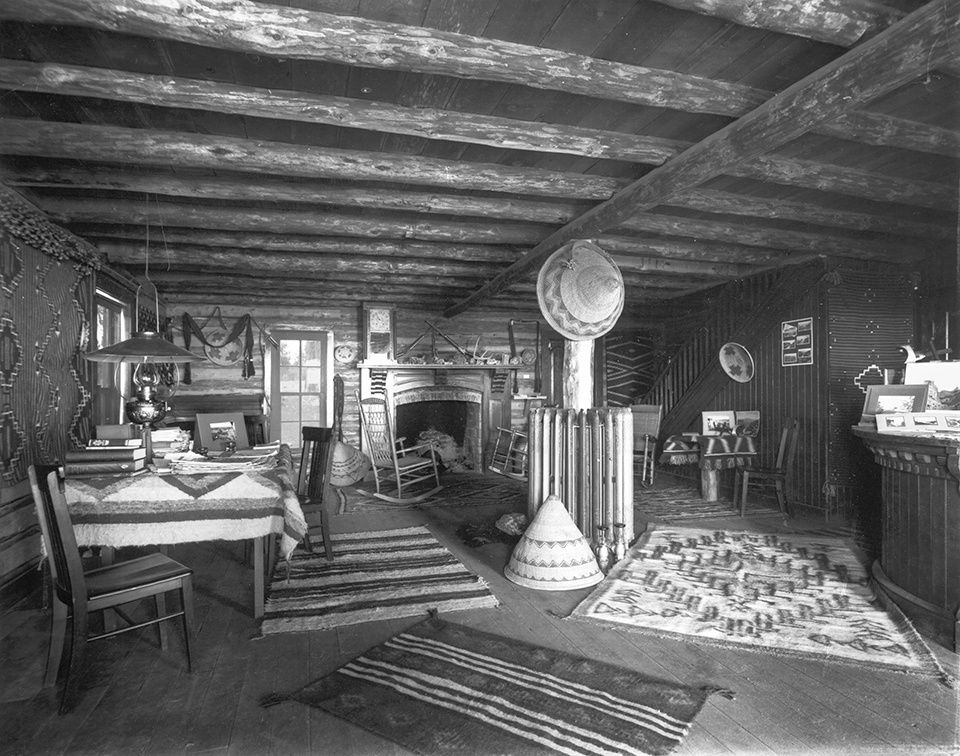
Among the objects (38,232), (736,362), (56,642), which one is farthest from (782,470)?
(38,232)

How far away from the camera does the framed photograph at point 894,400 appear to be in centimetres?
377

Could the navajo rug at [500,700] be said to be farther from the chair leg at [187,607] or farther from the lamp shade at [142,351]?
the lamp shade at [142,351]

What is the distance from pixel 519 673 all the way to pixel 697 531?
300cm

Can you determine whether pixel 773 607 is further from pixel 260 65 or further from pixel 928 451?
pixel 260 65

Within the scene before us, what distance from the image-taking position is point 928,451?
2869 mm

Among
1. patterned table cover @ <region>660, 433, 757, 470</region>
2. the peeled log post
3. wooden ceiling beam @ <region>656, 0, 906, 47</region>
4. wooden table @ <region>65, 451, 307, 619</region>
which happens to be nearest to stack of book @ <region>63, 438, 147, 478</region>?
wooden table @ <region>65, 451, 307, 619</region>

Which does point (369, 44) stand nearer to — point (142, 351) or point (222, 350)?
point (142, 351)

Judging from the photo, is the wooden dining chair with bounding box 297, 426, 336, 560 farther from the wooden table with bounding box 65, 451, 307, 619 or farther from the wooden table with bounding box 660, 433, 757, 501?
the wooden table with bounding box 660, 433, 757, 501

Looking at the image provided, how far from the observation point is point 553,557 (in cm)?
365

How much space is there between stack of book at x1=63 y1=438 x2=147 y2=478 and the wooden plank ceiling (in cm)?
163

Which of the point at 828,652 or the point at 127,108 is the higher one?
the point at 127,108

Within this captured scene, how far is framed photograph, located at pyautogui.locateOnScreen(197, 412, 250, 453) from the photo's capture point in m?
5.18

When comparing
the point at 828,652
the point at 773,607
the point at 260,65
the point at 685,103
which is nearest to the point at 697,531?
the point at 773,607

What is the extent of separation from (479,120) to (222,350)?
242 inches
